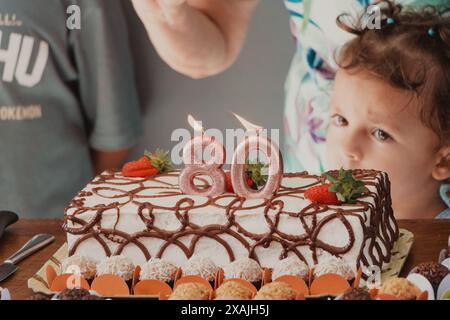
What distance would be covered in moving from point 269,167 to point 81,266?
69 centimetres

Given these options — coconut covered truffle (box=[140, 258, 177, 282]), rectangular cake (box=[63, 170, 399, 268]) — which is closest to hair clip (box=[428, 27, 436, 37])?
rectangular cake (box=[63, 170, 399, 268])

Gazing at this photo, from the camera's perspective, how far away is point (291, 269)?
261 cm

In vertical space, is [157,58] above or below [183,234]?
above

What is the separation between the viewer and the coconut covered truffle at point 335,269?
260 centimetres

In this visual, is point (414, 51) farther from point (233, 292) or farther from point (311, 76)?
point (233, 292)

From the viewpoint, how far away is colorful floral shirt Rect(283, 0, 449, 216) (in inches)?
156

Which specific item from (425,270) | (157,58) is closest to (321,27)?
(157,58)

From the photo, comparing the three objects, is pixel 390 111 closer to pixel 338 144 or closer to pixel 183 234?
pixel 338 144

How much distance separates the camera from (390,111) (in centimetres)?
391

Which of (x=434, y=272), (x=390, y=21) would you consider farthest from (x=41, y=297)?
(x=390, y=21)

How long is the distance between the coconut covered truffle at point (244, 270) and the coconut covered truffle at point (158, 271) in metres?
0.17

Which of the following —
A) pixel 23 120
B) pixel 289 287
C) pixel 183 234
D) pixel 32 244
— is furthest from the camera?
pixel 23 120

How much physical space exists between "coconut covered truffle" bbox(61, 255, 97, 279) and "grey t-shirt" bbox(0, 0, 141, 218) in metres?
1.53

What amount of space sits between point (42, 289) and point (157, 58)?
183 centimetres
